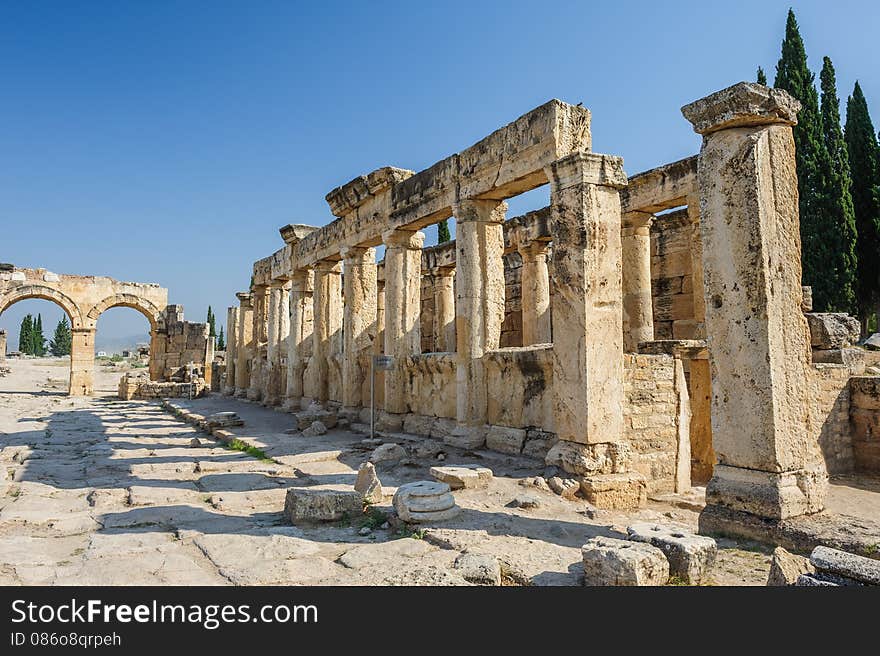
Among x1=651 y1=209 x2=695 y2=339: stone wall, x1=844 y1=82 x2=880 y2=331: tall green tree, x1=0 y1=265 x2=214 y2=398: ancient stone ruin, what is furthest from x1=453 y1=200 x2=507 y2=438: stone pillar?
x1=844 y1=82 x2=880 y2=331: tall green tree

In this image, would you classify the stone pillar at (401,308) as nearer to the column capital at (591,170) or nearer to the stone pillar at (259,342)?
the column capital at (591,170)

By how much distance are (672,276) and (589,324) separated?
289 inches

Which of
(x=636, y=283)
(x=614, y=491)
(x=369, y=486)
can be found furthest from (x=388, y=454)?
(x=636, y=283)

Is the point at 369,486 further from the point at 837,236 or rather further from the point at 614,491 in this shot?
the point at 837,236

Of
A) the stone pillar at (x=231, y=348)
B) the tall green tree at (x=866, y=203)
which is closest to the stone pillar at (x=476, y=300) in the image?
the stone pillar at (x=231, y=348)

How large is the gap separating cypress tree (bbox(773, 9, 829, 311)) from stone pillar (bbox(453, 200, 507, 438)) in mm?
15731

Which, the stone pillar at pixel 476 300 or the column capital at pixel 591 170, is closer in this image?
the column capital at pixel 591 170

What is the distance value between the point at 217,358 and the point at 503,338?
19.3m

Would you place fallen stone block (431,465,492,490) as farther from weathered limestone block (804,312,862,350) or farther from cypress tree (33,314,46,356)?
cypress tree (33,314,46,356)

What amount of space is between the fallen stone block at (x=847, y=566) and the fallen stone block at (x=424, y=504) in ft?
8.65

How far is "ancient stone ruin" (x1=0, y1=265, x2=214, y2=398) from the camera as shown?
2251 cm

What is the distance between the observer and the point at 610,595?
9.63ft

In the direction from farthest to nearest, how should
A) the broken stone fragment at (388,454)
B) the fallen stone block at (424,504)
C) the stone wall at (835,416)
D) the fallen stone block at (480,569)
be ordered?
the stone wall at (835,416) → the broken stone fragment at (388,454) → the fallen stone block at (424,504) → the fallen stone block at (480,569)

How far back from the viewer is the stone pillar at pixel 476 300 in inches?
328
